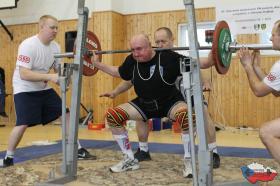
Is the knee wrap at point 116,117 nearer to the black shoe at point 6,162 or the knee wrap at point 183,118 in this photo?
the knee wrap at point 183,118

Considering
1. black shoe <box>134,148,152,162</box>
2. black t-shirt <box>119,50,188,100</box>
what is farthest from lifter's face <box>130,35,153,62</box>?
black shoe <box>134,148,152,162</box>

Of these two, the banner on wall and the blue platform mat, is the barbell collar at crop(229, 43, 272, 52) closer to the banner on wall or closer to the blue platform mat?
the blue platform mat

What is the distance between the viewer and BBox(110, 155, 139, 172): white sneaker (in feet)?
11.2

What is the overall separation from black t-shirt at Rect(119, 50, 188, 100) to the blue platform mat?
3.96 ft

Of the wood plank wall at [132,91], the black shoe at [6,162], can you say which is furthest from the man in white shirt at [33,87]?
the wood plank wall at [132,91]

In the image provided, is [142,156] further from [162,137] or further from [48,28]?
[162,137]

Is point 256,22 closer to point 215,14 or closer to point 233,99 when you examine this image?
point 215,14

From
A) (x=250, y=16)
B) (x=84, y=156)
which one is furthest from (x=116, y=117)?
(x=250, y=16)

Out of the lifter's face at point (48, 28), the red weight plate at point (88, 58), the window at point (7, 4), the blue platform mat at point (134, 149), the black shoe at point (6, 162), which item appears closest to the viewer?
the red weight plate at point (88, 58)

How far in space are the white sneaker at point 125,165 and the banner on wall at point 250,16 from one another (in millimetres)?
4522

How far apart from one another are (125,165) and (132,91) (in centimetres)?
478

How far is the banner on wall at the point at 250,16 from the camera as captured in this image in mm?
7051

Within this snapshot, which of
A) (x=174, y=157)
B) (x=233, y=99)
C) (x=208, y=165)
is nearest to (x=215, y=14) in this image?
(x=233, y=99)

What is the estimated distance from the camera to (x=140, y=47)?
10.8 feet
